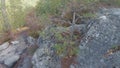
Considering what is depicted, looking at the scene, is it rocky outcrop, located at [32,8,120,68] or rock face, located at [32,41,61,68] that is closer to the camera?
rocky outcrop, located at [32,8,120,68]

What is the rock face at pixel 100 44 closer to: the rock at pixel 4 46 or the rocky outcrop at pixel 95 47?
the rocky outcrop at pixel 95 47

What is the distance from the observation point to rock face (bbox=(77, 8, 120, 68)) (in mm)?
9086

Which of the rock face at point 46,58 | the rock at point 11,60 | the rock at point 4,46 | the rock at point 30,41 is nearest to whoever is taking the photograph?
the rock face at point 46,58

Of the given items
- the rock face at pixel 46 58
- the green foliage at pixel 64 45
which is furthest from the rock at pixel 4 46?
the green foliage at pixel 64 45

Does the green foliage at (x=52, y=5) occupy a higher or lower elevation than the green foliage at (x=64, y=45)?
higher

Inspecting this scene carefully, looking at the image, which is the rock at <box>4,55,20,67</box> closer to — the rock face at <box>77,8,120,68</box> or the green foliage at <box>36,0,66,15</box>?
the green foliage at <box>36,0,66,15</box>

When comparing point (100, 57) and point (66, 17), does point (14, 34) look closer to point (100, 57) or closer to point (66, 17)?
point (66, 17)

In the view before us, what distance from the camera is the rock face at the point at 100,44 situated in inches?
358

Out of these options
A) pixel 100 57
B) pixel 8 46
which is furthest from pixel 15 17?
pixel 100 57

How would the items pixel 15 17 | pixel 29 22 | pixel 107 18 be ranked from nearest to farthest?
pixel 107 18, pixel 29 22, pixel 15 17

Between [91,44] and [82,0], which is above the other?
[82,0]

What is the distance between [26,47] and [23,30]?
234cm

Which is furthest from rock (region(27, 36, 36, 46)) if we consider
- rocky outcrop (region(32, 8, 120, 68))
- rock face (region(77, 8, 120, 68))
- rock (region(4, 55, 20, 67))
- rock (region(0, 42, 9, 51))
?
rock face (region(77, 8, 120, 68))

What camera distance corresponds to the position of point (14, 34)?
15.3 m
